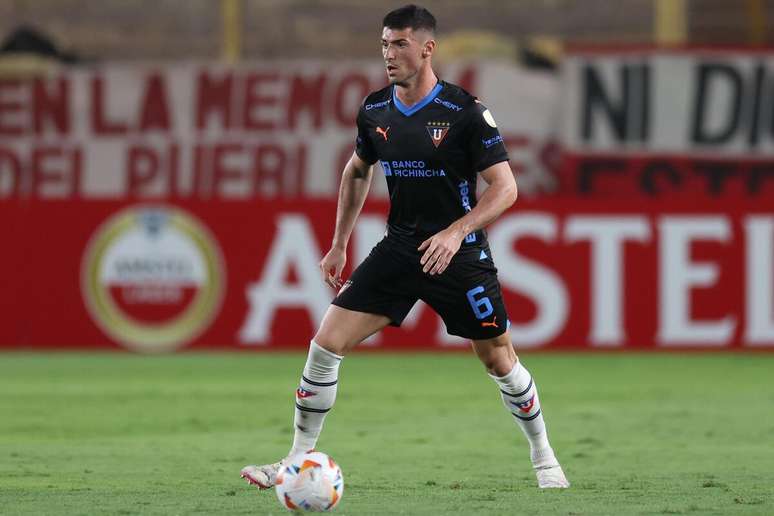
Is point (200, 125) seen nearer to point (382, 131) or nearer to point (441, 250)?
point (382, 131)

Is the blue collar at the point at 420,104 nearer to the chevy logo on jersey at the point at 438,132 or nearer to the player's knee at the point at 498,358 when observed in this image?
the chevy logo on jersey at the point at 438,132

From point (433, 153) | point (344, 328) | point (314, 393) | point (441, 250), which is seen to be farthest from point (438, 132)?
point (314, 393)

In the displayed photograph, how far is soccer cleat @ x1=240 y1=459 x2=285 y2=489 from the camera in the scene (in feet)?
24.5

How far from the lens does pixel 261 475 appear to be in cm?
748

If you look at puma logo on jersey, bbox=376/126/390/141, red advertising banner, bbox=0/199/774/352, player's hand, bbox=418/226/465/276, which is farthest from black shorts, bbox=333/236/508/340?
red advertising banner, bbox=0/199/774/352

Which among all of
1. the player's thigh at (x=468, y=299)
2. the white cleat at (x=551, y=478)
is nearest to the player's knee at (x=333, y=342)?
the player's thigh at (x=468, y=299)

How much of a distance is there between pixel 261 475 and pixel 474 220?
1549mm

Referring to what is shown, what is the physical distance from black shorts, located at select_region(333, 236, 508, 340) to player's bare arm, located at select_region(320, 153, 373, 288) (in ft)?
0.92

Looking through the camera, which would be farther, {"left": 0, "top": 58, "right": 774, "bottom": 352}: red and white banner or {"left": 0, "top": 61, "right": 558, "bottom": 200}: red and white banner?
{"left": 0, "top": 61, "right": 558, "bottom": 200}: red and white banner

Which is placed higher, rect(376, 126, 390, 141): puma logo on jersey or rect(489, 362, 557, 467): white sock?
rect(376, 126, 390, 141): puma logo on jersey

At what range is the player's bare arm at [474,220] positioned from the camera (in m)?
7.12

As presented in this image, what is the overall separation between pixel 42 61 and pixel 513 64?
584cm

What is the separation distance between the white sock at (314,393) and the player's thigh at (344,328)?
41 millimetres

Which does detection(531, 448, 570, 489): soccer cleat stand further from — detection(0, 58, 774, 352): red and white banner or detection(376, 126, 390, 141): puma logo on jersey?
detection(0, 58, 774, 352): red and white banner
